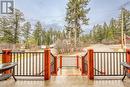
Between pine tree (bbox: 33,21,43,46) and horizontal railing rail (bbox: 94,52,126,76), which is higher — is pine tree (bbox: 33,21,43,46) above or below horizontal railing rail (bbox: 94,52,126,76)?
above

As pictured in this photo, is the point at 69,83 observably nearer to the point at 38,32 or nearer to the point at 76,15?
the point at 76,15

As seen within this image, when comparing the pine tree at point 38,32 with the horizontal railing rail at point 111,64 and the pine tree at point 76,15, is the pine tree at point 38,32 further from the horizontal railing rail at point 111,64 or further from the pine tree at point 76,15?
the horizontal railing rail at point 111,64

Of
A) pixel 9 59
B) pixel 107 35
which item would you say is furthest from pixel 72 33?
pixel 9 59

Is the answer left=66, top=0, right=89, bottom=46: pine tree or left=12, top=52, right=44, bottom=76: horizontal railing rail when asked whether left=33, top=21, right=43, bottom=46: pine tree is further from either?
left=12, top=52, right=44, bottom=76: horizontal railing rail

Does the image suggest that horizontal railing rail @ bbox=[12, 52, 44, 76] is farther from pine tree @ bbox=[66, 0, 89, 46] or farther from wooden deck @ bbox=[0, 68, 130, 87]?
pine tree @ bbox=[66, 0, 89, 46]

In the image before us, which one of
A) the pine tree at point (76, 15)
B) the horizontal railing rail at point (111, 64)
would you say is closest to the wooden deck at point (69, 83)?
the horizontal railing rail at point (111, 64)

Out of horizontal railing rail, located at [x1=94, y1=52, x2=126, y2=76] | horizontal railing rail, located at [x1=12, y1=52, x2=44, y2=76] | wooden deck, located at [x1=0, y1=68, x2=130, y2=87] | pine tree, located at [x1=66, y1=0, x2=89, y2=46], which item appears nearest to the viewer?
wooden deck, located at [x1=0, y1=68, x2=130, y2=87]

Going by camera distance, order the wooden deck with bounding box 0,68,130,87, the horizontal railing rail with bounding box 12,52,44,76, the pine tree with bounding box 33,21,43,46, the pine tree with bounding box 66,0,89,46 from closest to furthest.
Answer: the wooden deck with bounding box 0,68,130,87
the horizontal railing rail with bounding box 12,52,44,76
the pine tree with bounding box 66,0,89,46
the pine tree with bounding box 33,21,43,46

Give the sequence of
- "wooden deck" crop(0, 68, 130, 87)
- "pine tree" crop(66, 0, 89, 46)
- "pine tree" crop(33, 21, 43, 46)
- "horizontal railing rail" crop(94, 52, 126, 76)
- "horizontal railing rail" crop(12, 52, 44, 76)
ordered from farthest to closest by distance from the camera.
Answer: "pine tree" crop(33, 21, 43, 46)
"pine tree" crop(66, 0, 89, 46)
"horizontal railing rail" crop(94, 52, 126, 76)
"horizontal railing rail" crop(12, 52, 44, 76)
"wooden deck" crop(0, 68, 130, 87)

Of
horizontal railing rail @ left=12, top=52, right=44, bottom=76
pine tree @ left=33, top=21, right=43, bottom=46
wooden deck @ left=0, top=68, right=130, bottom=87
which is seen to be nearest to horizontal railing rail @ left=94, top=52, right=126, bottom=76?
wooden deck @ left=0, top=68, right=130, bottom=87

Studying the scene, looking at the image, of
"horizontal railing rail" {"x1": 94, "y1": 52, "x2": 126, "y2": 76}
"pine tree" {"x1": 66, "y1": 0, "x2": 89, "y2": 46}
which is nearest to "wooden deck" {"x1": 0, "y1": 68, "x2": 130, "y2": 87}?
"horizontal railing rail" {"x1": 94, "y1": 52, "x2": 126, "y2": 76}

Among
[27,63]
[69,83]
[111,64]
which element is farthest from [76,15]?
[69,83]

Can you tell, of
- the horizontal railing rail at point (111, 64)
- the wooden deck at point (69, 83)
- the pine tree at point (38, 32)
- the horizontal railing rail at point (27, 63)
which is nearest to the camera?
the wooden deck at point (69, 83)

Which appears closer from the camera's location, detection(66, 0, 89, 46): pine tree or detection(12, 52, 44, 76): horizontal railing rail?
detection(12, 52, 44, 76): horizontal railing rail
